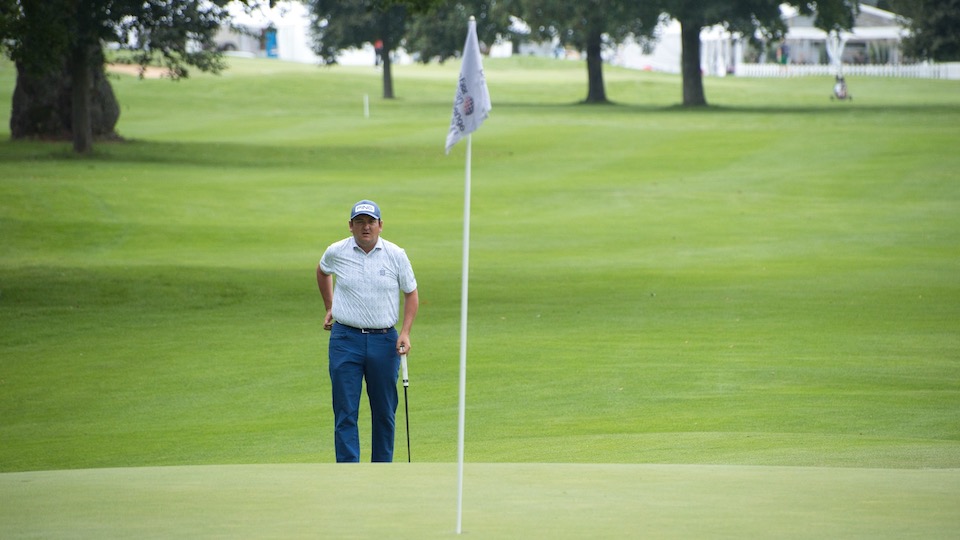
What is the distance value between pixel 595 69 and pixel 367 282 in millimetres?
68550

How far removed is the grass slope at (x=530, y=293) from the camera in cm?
1275

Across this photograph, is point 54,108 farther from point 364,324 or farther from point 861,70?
point 861,70

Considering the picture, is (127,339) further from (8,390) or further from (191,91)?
(191,91)

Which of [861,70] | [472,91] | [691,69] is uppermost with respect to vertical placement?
[691,69]

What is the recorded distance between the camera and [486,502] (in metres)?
7.49

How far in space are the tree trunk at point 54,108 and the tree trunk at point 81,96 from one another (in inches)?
138

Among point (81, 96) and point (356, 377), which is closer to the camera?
point (356, 377)

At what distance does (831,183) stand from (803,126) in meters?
14.3

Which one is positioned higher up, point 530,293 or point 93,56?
point 93,56

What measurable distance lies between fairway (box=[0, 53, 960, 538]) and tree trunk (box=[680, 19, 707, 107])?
19.8 m

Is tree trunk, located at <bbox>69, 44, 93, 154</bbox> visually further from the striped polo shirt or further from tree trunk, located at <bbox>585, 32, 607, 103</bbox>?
tree trunk, located at <bbox>585, 32, 607, 103</bbox>

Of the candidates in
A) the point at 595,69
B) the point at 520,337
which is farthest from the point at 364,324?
the point at 595,69

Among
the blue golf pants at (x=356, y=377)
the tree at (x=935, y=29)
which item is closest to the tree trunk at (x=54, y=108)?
the blue golf pants at (x=356, y=377)

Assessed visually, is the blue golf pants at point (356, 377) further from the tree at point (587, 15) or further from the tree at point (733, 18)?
the tree at point (733, 18)
